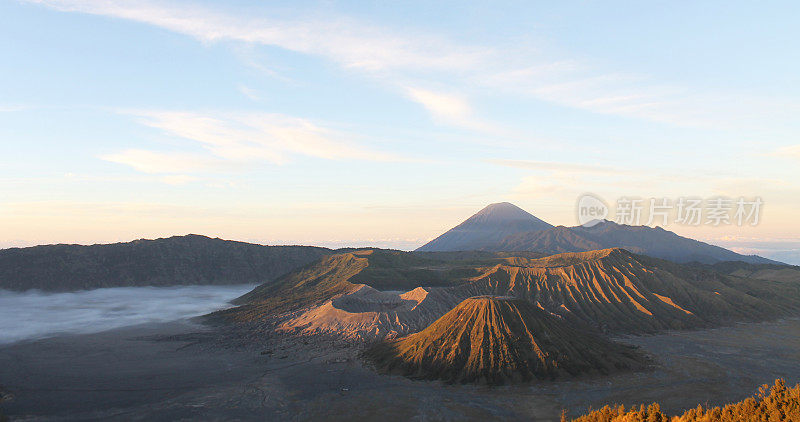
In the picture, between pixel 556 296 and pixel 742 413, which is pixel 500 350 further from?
pixel 556 296

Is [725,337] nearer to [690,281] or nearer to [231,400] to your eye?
[690,281]

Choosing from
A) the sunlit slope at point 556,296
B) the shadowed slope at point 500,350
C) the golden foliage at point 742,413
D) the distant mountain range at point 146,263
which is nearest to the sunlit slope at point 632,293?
the sunlit slope at point 556,296

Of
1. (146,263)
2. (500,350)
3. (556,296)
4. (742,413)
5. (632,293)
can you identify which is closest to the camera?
(742,413)

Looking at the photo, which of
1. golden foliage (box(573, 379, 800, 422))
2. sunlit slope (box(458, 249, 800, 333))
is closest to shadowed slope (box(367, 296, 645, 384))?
golden foliage (box(573, 379, 800, 422))

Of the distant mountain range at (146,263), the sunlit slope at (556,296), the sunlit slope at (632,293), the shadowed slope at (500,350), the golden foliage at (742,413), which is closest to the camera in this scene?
the golden foliage at (742,413)

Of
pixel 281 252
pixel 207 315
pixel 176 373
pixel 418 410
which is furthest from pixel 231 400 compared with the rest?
pixel 281 252

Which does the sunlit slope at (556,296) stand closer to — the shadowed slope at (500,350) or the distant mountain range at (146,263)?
the shadowed slope at (500,350)

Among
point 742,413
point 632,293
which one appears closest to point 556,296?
point 632,293
